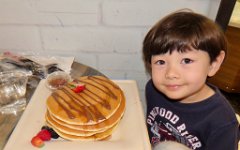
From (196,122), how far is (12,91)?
0.49m

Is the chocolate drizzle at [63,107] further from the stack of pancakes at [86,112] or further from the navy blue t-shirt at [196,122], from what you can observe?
the navy blue t-shirt at [196,122]

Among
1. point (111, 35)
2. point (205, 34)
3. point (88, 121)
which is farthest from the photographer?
point (111, 35)

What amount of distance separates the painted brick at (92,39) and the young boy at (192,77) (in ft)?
0.45

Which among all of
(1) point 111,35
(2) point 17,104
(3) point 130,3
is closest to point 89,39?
(1) point 111,35

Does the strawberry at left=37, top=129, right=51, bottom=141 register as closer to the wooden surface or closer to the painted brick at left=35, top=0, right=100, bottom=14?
the painted brick at left=35, top=0, right=100, bottom=14

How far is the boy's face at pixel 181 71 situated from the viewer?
0.63m

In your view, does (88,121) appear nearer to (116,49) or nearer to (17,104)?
(17,104)

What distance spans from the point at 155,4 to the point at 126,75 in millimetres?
267

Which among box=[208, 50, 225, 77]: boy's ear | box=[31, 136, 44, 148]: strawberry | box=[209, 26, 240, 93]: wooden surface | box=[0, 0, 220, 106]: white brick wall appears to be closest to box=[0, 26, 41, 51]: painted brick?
box=[0, 0, 220, 106]: white brick wall

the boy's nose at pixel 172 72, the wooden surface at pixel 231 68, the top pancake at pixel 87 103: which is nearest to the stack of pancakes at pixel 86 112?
the top pancake at pixel 87 103

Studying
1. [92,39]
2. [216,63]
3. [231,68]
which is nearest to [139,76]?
[92,39]

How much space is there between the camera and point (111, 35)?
850 mm

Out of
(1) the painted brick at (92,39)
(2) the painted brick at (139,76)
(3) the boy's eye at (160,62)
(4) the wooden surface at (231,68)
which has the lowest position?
(4) the wooden surface at (231,68)

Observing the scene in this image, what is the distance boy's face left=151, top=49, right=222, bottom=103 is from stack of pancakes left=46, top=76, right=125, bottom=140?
0.41ft
